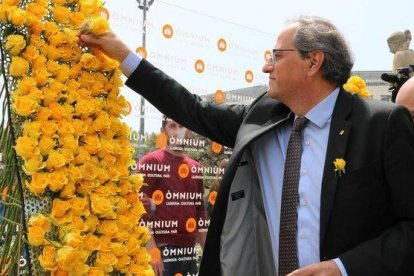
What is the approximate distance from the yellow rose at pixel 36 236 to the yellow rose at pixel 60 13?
0.75m

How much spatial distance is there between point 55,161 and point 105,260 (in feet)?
1.26

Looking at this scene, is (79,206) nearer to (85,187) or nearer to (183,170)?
(85,187)

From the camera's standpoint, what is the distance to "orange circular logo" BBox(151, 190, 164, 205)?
4281 mm

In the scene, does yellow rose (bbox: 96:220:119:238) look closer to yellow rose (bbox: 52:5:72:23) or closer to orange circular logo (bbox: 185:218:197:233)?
yellow rose (bbox: 52:5:72:23)

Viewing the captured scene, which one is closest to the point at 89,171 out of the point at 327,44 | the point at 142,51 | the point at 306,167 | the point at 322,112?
the point at 306,167

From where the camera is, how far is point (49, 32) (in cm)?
206

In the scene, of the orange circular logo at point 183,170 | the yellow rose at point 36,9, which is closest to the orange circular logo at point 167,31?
the orange circular logo at point 183,170

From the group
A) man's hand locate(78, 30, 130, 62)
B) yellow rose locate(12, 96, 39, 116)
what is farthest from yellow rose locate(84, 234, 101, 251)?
man's hand locate(78, 30, 130, 62)

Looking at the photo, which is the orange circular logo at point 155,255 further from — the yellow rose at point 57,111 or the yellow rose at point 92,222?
the yellow rose at point 57,111

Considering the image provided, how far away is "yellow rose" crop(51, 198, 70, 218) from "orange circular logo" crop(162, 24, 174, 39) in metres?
2.64

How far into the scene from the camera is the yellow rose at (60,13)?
2102 millimetres

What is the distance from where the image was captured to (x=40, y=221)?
6.13 ft

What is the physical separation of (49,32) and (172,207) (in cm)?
255

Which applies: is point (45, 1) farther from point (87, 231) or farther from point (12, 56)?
point (87, 231)
